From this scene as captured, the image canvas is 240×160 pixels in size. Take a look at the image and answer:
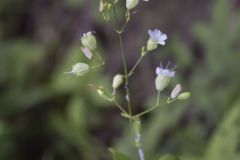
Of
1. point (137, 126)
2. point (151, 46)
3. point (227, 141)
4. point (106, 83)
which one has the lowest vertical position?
point (137, 126)

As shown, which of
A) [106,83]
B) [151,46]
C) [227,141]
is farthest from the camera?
[106,83]

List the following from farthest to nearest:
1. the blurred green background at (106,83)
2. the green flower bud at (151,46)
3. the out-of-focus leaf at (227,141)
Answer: the blurred green background at (106,83)
the out-of-focus leaf at (227,141)
the green flower bud at (151,46)

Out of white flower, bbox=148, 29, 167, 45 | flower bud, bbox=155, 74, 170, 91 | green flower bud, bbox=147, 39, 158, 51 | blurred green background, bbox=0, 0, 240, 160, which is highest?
blurred green background, bbox=0, 0, 240, 160

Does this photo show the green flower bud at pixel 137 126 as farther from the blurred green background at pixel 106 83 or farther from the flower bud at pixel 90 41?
the blurred green background at pixel 106 83

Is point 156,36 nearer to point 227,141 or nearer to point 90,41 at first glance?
point 90,41

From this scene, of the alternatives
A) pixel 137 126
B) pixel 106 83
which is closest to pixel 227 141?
pixel 137 126

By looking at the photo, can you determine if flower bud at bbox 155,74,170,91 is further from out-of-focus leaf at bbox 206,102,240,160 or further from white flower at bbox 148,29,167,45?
out-of-focus leaf at bbox 206,102,240,160

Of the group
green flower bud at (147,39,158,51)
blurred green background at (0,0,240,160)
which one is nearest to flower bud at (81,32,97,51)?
green flower bud at (147,39,158,51)

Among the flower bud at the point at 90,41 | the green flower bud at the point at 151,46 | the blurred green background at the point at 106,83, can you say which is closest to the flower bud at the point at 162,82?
the green flower bud at the point at 151,46

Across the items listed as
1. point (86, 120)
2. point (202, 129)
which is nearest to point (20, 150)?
point (86, 120)
